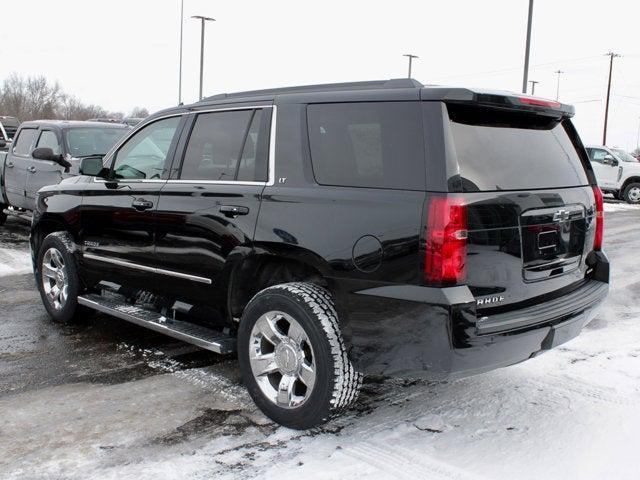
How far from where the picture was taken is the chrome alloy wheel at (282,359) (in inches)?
140

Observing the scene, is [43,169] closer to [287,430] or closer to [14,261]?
[14,261]

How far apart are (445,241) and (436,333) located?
43 centimetres

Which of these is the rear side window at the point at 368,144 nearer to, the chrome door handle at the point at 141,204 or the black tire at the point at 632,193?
the chrome door handle at the point at 141,204

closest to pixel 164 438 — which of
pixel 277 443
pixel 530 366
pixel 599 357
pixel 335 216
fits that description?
pixel 277 443

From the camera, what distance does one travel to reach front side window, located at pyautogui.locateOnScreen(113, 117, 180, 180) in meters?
4.73

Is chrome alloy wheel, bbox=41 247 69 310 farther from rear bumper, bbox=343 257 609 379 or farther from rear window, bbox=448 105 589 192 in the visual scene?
rear window, bbox=448 105 589 192

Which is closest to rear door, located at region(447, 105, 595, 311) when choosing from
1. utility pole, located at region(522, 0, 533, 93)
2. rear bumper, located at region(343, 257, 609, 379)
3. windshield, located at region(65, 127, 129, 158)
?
rear bumper, located at region(343, 257, 609, 379)

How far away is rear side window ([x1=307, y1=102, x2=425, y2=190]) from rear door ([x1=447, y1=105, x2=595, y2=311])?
0.19m

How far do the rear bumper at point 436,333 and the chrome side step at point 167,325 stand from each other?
1016 millimetres

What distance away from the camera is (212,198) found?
411 cm

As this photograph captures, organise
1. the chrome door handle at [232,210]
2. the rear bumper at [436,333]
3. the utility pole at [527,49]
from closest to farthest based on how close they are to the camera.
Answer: the rear bumper at [436,333] < the chrome door handle at [232,210] < the utility pole at [527,49]

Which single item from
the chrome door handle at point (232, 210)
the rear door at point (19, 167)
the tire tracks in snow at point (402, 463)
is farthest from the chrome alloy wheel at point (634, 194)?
the tire tracks in snow at point (402, 463)

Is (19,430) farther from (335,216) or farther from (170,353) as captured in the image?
(335,216)

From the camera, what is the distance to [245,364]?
3809mm
